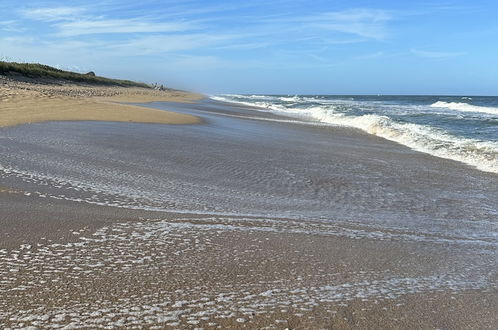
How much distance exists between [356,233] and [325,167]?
438 centimetres

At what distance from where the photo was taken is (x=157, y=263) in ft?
11.9

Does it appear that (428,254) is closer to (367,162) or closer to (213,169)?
(213,169)

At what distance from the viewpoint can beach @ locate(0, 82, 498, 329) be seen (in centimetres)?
295

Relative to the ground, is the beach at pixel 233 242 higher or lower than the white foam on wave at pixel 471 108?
lower

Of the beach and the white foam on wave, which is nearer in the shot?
the beach

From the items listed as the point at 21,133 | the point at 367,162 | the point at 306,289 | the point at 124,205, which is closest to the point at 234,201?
the point at 124,205

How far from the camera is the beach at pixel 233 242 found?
116 inches

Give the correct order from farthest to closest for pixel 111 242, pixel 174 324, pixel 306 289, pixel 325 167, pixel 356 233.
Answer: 1. pixel 325 167
2. pixel 356 233
3. pixel 111 242
4. pixel 306 289
5. pixel 174 324

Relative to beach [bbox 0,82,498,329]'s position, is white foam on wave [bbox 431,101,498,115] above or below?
above

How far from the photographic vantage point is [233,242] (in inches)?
170

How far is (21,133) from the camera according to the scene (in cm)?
988

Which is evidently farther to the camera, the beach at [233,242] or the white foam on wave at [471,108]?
the white foam on wave at [471,108]

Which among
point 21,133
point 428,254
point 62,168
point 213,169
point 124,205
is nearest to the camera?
point 428,254

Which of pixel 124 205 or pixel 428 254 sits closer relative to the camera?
pixel 428 254
